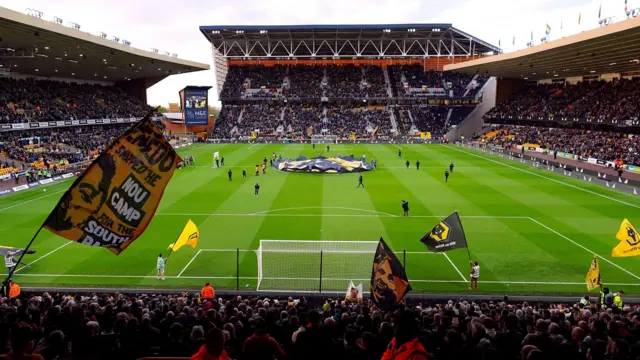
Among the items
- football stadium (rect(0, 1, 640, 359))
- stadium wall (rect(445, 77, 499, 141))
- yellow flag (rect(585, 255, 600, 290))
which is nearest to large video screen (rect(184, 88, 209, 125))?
football stadium (rect(0, 1, 640, 359))

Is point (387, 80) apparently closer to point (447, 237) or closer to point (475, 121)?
point (475, 121)

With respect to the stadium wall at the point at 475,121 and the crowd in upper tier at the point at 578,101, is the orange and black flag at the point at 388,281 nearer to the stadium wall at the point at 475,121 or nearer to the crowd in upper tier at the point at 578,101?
the crowd in upper tier at the point at 578,101

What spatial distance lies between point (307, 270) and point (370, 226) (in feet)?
24.2

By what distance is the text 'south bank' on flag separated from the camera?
24.6 feet

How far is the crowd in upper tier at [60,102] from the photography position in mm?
52097

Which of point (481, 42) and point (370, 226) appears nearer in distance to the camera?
point (370, 226)

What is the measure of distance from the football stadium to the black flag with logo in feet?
0.28

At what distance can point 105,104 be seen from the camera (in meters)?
70.6

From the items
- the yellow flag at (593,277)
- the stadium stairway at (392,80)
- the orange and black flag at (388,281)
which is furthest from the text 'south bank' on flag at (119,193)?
the stadium stairway at (392,80)

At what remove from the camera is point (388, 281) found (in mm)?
10734

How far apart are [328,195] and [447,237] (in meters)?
17.0

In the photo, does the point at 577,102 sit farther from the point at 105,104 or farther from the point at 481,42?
A: the point at 105,104

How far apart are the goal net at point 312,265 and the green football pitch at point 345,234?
6 centimetres

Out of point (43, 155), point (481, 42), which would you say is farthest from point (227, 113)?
point (481, 42)
